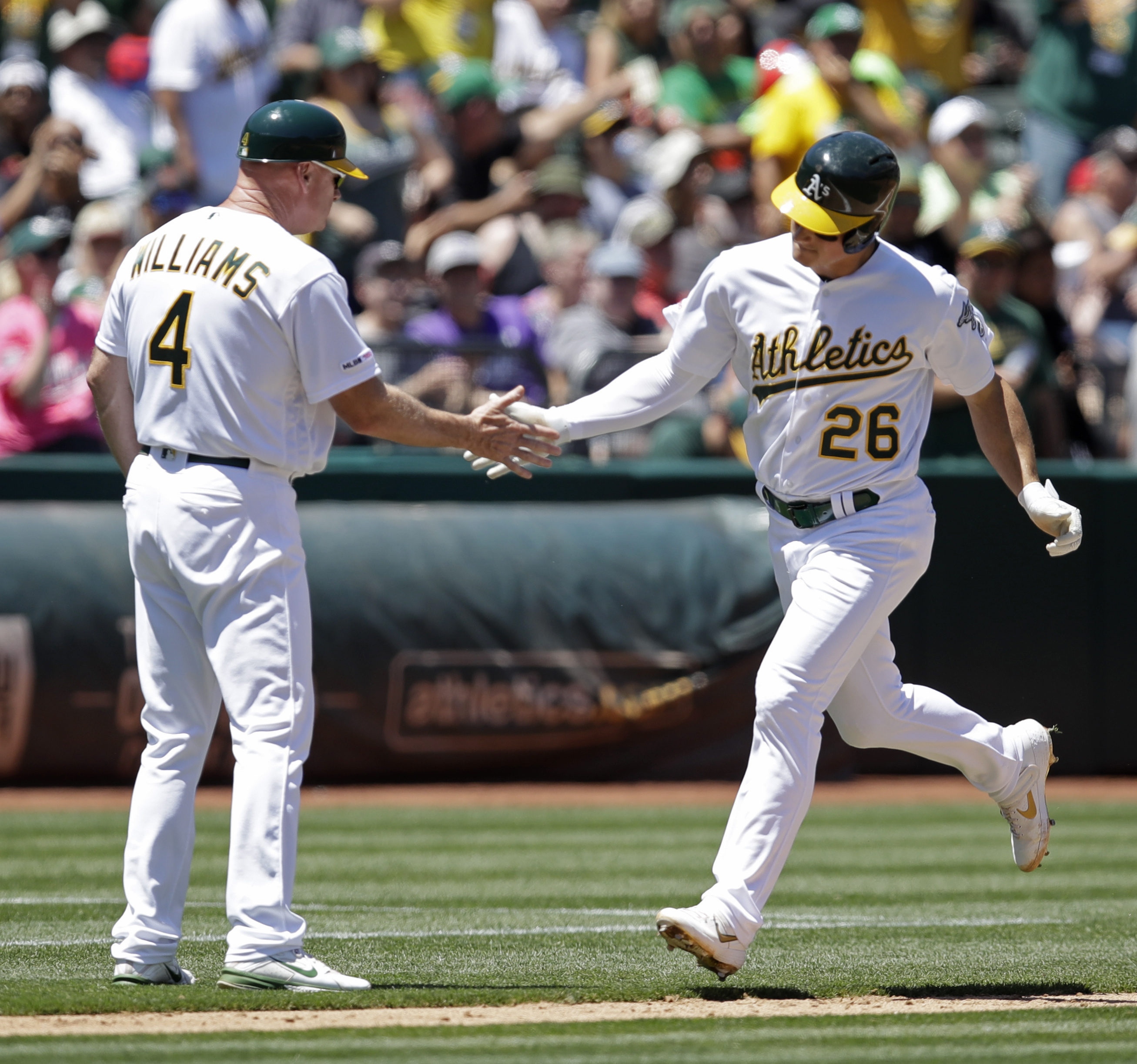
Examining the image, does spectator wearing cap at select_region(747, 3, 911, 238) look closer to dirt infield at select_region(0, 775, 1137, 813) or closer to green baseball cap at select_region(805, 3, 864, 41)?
green baseball cap at select_region(805, 3, 864, 41)

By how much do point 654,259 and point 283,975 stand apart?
27.0 feet

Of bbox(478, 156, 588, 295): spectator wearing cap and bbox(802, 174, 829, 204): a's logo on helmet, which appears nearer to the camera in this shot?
bbox(802, 174, 829, 204): a's logo on helmet

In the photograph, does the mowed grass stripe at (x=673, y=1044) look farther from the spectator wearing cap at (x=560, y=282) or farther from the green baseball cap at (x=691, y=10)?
the green baseball cap at (x=691, y=10)

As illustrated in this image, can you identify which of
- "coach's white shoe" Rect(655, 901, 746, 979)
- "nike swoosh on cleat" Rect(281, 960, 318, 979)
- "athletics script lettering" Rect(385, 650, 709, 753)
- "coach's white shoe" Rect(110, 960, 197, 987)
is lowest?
"athletics script lettering" Rect(385, 650, 709, 753)

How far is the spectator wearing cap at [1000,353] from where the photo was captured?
10977mm

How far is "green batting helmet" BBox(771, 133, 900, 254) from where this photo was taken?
5023 mm

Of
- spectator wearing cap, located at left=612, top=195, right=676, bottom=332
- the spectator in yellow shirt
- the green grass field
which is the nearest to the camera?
the green grass field

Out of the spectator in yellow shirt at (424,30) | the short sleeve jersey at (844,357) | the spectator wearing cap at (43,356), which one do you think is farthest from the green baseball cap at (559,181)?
the short sleeve jersey at (844,357)

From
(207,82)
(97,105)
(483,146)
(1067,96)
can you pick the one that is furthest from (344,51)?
(1067,96)

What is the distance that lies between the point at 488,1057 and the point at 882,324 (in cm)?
235

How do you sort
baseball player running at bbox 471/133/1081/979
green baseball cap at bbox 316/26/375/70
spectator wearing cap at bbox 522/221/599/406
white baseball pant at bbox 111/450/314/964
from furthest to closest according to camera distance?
green baseball cap at bbox 316/26/375/70
spectator wearing cap at bbox 522/221/599/406
baseball player running at bbox 471/133/1081/979
white baseball pant at bbox 111/450/314/964

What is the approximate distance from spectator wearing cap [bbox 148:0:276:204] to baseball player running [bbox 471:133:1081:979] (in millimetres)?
7157

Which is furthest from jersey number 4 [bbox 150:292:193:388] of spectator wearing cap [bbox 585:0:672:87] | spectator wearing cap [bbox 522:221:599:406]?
spectator wearing cap [bbox 585:0:672:87]

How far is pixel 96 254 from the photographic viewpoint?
1095cm
